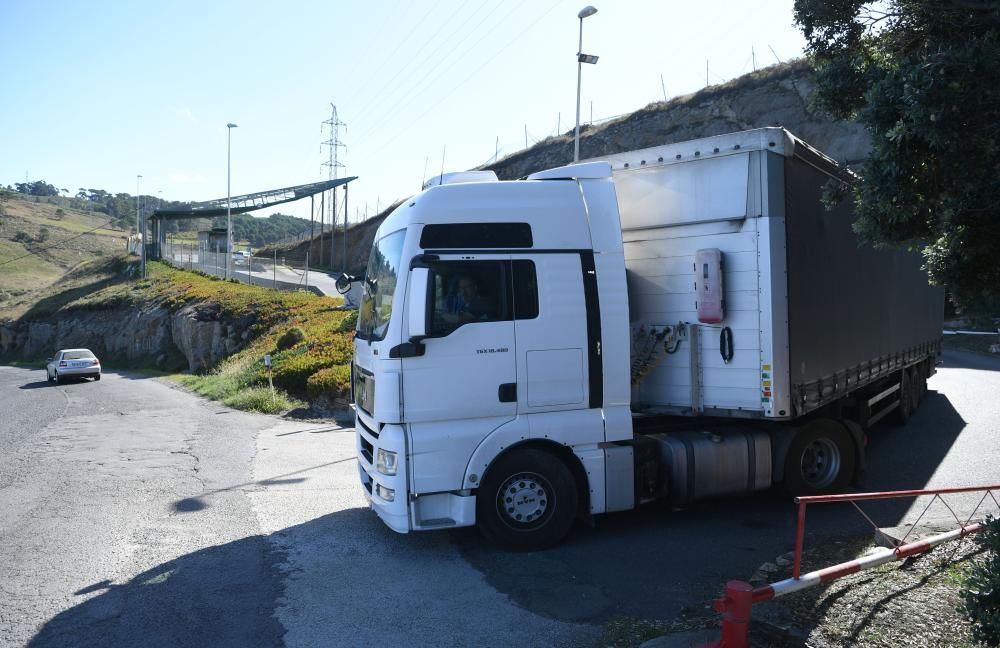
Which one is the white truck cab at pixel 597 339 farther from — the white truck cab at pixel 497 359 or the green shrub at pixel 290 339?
the green shrub at pixel 290 339

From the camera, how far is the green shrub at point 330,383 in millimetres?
17469

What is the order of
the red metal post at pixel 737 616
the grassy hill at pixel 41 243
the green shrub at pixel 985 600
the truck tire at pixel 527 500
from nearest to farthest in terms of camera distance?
the green shrub at pixel 985 600, the red metal post at pixel 737 616, the truck tire at pixel 527 500, the grassy hill at pixel 41 243

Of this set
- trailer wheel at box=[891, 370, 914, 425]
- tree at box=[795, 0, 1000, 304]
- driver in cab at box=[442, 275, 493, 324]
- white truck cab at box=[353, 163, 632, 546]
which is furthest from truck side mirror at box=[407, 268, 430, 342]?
trailer wheel at box=[891, 370, 914, 425]

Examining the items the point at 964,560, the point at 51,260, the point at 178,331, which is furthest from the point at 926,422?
the point at 51,260

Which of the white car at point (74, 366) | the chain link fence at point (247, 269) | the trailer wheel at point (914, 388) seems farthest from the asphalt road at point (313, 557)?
the chain link fence at point (247, 269)

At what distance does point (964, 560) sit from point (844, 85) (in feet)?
11.9

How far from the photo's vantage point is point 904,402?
491 inches

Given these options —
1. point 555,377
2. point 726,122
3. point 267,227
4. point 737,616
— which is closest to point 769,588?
point 737,616

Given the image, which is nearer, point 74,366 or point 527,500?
point 527,500

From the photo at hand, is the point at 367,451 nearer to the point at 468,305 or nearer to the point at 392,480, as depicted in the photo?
the point at 392,480

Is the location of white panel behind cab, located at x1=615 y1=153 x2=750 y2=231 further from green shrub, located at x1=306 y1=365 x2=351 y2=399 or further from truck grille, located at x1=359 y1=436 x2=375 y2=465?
green shrub, located at x1=306 y1=365 x2=351 y2=399

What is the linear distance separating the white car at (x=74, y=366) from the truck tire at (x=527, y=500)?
1103 inches

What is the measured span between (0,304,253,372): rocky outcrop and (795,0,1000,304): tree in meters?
29.3

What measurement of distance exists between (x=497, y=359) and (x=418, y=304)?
848 millimetres
